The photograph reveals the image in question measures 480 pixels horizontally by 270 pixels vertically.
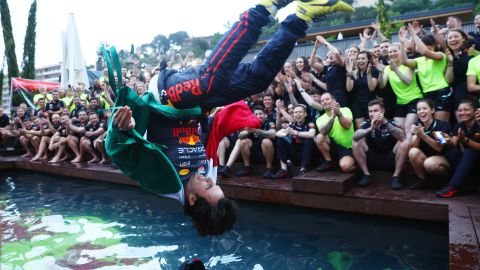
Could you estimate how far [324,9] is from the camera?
99.0 inches

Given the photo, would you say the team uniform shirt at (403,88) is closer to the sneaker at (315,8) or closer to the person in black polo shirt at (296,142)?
the person in black polo shirt at (296,142)

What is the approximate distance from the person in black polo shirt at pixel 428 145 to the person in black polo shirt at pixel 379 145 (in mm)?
160

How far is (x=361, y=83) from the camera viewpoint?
5.46 metres

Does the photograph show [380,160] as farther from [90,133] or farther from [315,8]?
[90,133]

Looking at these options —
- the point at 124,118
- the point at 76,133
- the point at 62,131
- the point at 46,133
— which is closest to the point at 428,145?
the point at 124,118

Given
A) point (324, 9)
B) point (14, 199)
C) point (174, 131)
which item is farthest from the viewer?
point (14, 199)

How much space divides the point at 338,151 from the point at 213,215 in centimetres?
308

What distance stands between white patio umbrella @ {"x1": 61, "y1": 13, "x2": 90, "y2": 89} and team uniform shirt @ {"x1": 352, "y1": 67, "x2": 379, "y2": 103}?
8.88m

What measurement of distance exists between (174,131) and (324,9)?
4.79ft

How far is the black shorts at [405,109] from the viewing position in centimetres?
501

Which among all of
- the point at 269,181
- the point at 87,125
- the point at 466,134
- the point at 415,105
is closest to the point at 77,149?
the point at 87,125

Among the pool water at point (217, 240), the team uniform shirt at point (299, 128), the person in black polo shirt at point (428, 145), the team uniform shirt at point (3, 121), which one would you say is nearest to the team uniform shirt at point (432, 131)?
the person in black polo shirt at point (428, 145)

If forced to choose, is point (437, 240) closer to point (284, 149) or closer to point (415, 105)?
point (415, 105)

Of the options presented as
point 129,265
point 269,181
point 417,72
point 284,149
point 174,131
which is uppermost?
point 417,72
